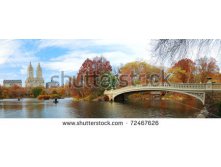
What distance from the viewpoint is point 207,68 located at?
8984 mm

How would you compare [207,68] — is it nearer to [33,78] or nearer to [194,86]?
[194,86]

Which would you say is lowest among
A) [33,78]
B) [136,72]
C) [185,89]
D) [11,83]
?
[185,89]

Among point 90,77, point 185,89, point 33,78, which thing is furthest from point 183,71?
point 33,78

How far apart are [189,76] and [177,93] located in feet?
2.16

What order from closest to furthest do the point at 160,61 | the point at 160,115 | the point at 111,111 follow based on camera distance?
the point at 160,61 < the point at 160,115 < the point at 111,111

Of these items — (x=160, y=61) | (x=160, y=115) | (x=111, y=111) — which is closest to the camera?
(x=160, y=61)

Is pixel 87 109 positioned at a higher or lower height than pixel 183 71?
lower

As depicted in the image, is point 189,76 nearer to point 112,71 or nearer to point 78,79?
point 112,71

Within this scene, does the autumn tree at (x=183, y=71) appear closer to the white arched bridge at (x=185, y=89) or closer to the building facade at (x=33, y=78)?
the white arched bridge at (x=185, y=89)

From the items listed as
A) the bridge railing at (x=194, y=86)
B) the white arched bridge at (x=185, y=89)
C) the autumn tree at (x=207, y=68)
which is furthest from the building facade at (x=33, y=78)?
the autumn tree at (x=207, y=68)

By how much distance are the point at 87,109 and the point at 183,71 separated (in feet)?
8.58

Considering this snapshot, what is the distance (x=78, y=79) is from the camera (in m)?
9.44

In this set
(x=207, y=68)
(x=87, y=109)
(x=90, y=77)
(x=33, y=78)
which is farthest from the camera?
(x=90, y=77)
